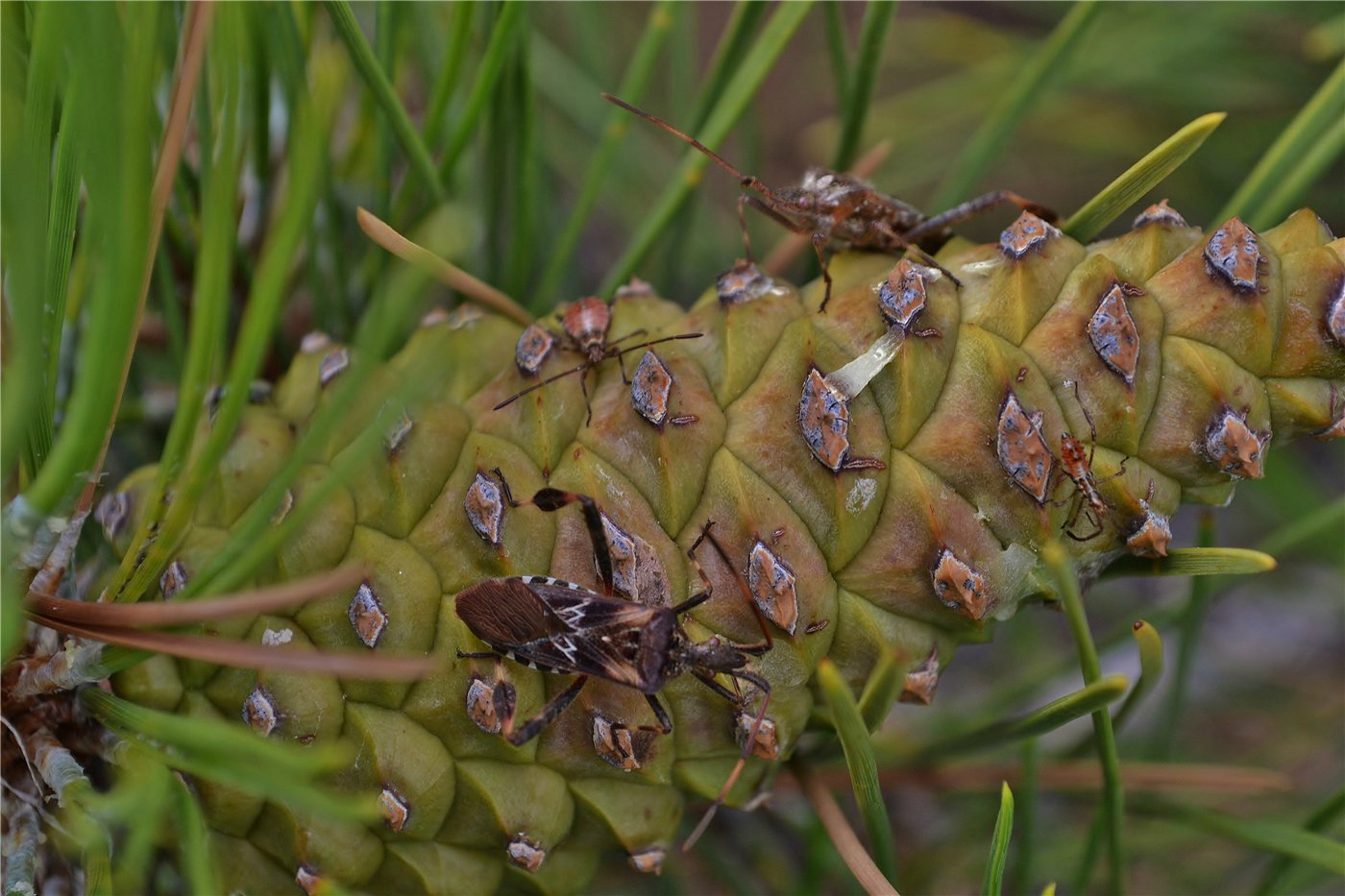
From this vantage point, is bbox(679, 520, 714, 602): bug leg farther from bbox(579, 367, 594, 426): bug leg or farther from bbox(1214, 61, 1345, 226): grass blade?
bbox(1214, 61, 1345, 226): grass blade

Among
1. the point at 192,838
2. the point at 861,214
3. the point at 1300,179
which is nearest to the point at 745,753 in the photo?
the point at 192,838

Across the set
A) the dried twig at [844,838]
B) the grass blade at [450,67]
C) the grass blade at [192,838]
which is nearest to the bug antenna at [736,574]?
the dried twig at [844,838]

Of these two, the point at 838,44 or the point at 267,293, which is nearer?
the point at 267,293

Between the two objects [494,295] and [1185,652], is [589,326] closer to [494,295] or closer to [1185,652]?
[494,295]

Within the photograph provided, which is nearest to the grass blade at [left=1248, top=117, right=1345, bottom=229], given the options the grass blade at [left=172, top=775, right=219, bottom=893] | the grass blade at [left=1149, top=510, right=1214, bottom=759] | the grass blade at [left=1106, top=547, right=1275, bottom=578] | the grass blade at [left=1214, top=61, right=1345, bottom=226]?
the grass blade at [left=1214, top=61, right=1345, bottom=226]

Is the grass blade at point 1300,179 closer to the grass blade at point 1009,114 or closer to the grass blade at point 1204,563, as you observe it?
the grass blade at point 1009,114

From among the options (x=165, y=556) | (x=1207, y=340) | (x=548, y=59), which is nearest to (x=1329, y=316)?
(x=1207, y=340)
